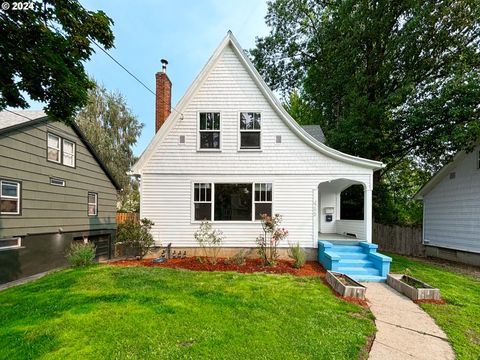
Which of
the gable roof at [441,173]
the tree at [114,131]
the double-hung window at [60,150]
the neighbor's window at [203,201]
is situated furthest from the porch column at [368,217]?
the tree at [114,131]

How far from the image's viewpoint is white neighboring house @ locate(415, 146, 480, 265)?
10062mm

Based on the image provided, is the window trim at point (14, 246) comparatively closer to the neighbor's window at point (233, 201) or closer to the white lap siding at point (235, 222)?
the white lap siding at point (235, 222)

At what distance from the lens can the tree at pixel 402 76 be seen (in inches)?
379

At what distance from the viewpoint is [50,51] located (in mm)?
4715

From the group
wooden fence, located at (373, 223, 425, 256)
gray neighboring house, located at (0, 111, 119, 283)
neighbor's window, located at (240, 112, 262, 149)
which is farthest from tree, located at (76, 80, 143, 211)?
wooden fence, located at (373, 223, 425, 256)

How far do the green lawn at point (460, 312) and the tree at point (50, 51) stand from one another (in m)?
8.22

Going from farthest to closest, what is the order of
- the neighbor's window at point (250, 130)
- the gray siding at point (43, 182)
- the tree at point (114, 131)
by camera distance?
the tree at point (114, 131) → the neighbor's window at point (250, 130) → the gray siding at point (43, 182)

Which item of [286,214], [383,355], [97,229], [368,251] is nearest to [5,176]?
[97,229]

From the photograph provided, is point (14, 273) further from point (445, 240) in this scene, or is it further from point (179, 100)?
point (445, 240)

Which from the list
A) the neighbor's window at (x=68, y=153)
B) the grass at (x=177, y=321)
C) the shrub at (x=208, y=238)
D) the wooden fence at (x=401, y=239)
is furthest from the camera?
the wooden fence at (x=401, y=239)

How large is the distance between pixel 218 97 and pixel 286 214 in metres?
5.10

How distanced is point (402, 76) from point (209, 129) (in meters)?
10.4

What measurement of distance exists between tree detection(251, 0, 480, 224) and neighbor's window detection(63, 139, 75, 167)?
12.7 m

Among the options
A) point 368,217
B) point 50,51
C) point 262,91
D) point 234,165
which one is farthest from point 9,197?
point 368,217
